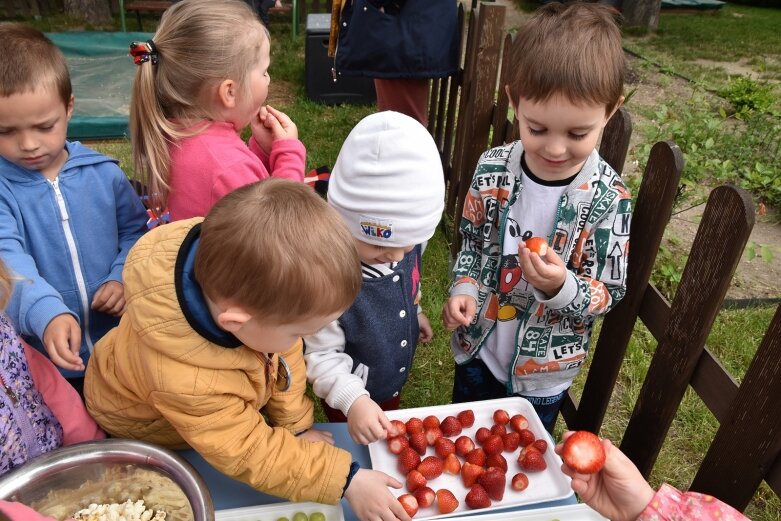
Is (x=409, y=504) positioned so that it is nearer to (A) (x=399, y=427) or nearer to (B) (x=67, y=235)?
(A) (x=399, y=427)

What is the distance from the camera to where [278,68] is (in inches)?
289

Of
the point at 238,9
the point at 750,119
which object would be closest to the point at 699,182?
the point at 750,119

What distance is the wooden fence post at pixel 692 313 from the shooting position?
4.99 ft

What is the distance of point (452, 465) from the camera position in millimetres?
1630

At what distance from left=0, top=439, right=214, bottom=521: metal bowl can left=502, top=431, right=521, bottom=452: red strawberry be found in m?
0.81

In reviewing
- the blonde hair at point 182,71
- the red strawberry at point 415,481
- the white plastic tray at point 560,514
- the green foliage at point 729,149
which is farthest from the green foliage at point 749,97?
the red strawberry at point 415,481

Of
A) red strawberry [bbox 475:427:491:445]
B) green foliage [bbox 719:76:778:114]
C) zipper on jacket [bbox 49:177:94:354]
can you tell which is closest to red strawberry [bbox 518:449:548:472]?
red strawberry [bbox 475:427:491:445]

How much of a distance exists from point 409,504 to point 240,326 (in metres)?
0.61

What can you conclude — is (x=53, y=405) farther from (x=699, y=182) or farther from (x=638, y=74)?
(x=638, y=74)

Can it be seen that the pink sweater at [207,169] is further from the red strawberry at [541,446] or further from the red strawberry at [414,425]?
the red strawberry at [541,446]

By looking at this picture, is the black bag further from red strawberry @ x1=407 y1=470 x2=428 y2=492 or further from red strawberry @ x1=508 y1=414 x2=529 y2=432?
red strawberry @ x1=407 y1=470 x2=428 y2=492

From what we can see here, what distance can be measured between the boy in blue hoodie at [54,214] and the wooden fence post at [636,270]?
164cm

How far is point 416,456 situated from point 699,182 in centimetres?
413

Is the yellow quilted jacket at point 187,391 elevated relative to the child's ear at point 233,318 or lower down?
lower down
